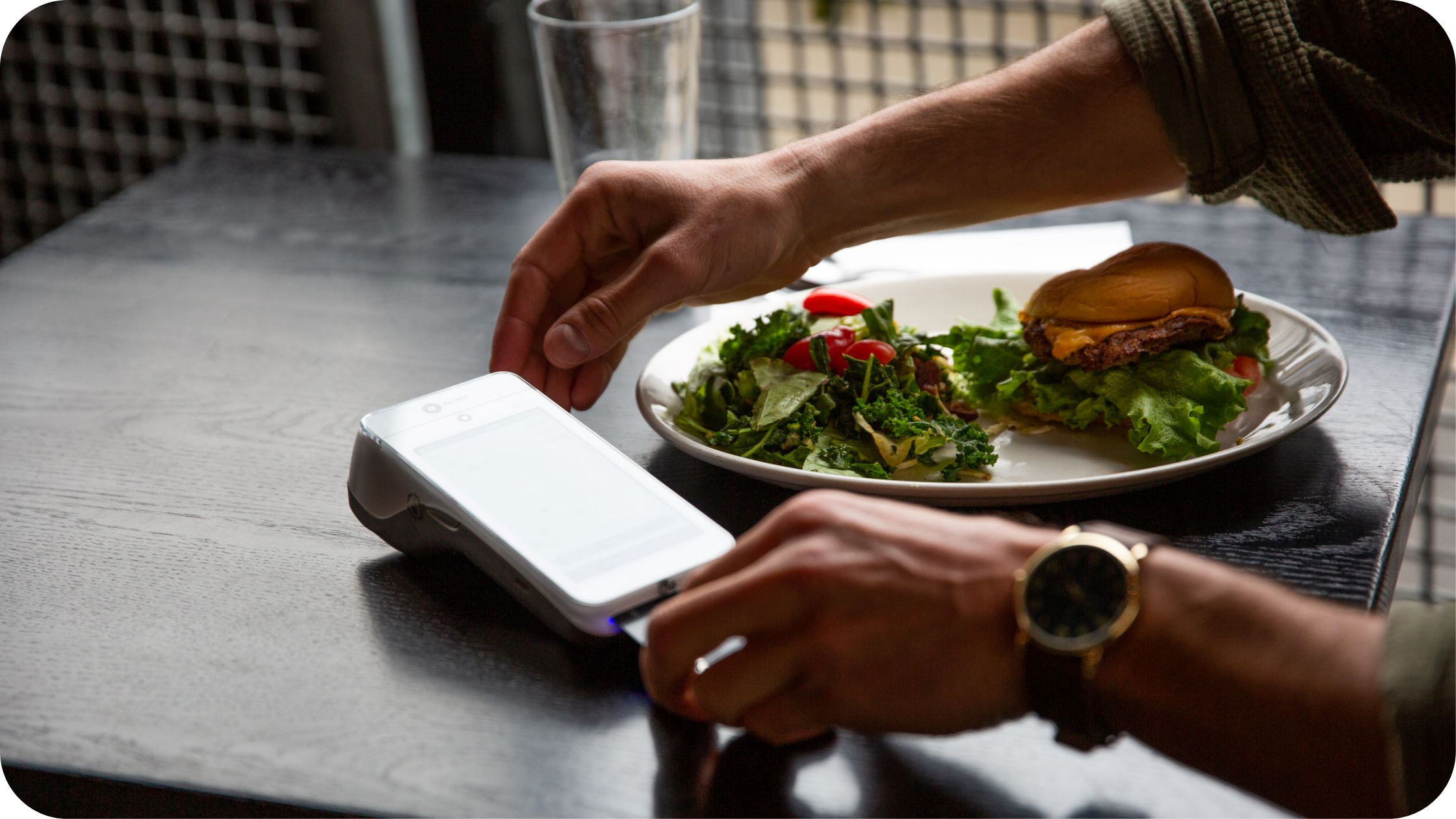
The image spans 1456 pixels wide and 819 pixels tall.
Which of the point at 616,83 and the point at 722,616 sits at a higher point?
the point at 616,83

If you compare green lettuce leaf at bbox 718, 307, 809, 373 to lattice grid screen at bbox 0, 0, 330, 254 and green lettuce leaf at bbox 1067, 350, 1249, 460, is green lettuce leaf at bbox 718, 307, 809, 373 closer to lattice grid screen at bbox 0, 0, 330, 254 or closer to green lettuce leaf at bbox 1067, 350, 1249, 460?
green lettuce leaf at bbox 1067, 350, 1249, 460

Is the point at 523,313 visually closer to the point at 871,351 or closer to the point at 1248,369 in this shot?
the point at 871,351

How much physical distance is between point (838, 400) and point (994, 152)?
1.15 ft

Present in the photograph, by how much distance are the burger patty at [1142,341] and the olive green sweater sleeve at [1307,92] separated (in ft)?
0.57

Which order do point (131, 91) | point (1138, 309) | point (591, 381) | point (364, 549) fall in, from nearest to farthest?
point (364, 549) → point (1138, 309) → point (591, 381) → point (131, 91)

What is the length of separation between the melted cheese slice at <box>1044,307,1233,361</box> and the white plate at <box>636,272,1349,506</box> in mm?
61

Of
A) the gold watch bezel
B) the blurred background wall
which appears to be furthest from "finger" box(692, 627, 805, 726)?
the blurred background wall

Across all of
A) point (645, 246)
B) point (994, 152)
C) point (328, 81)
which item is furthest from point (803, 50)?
point (645, 246)

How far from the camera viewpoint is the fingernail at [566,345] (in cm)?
90

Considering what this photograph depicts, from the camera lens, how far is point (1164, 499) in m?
0.80

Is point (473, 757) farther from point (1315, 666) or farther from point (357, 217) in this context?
point (357, 217)

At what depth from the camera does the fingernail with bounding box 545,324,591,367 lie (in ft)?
2.95

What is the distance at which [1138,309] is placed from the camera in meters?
0.89

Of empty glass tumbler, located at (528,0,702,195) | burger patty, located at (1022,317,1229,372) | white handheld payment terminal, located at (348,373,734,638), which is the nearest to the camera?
white handheld payment terminal, located at (348,373,734,638)
